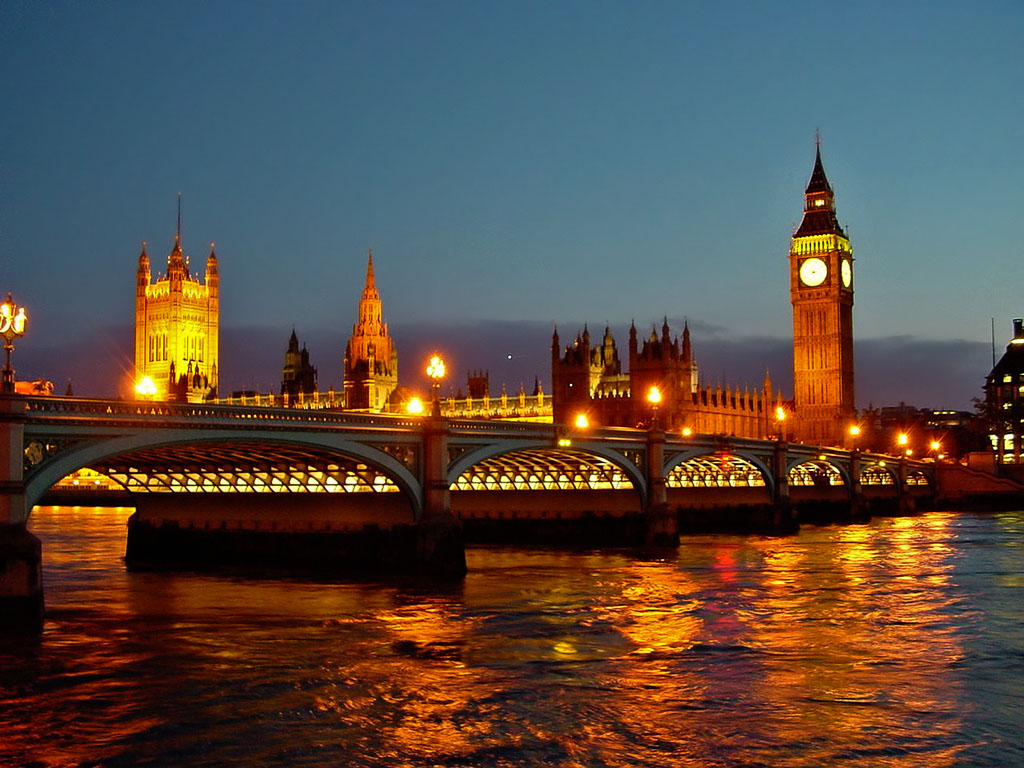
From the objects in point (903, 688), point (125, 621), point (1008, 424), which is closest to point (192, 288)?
point (1008, 424)

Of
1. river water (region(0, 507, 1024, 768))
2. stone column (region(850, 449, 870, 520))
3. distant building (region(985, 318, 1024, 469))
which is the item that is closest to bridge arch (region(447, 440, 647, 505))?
river water (region(0, 507, 1024, 768))

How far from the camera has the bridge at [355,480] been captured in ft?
93.4

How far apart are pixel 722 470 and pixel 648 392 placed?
3107 cm

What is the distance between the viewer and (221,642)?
2691cm

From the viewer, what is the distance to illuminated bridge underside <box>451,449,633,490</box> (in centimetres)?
4962

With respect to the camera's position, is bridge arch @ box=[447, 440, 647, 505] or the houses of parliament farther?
the houses of parliament

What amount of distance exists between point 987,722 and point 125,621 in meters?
19.4

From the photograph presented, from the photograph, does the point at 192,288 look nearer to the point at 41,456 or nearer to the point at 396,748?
the point at 41,456

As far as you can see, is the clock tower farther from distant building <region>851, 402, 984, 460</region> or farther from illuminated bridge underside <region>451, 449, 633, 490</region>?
illuminated bridge underside <region>451, 449, 633, 490</region>

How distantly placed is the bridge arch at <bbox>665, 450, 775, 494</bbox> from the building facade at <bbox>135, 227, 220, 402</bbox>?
112 meters

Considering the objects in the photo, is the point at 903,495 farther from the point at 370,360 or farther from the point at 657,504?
the point at 370,360

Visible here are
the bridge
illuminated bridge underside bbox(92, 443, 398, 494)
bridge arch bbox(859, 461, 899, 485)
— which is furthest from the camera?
bridge arch bbox(859, 461, 899, 485)

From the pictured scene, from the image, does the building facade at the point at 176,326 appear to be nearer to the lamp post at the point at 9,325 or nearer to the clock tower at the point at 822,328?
the clock tower at the point at 822,328

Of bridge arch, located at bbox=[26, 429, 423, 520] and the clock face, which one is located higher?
the clock face
